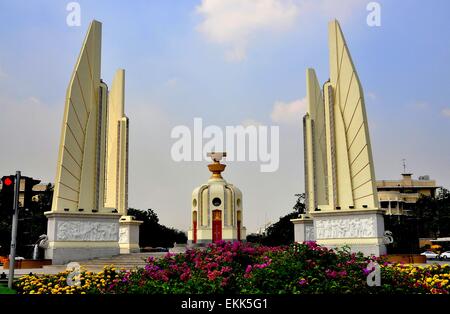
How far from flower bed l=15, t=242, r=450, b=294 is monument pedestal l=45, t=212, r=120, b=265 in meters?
9.22

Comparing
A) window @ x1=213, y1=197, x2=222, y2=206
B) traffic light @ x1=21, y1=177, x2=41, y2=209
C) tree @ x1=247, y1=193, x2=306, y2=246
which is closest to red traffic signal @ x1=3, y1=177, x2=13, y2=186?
traffic light @ x1=21, y1=177, x2=41, y2=209

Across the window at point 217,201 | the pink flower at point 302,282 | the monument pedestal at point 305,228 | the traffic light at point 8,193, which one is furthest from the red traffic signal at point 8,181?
the window at point 217,201

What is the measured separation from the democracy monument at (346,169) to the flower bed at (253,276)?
9297 mm

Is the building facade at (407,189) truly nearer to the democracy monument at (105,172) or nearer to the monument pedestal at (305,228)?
the monument pedestal at (305,228)

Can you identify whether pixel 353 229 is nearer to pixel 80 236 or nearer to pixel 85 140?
pixel 80 236

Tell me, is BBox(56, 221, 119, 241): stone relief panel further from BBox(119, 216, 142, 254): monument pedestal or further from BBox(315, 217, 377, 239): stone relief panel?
BBox(315, 217, 377, 239): stone relief panel

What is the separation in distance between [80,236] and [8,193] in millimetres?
11062

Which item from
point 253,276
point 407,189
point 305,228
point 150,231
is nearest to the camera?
point 253,276

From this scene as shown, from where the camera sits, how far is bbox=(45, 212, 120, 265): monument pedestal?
1869 centimetres

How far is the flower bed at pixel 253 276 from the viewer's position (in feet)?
22.7

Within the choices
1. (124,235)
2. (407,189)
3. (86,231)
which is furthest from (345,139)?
(407,189)

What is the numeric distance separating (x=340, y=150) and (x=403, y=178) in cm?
4439

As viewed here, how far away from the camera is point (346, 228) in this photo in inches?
760

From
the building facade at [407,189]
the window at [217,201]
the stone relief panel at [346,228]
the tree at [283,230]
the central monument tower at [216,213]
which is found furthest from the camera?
the building facade at [407,189]
